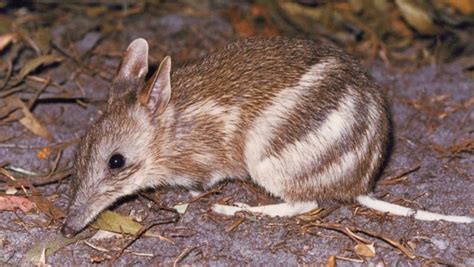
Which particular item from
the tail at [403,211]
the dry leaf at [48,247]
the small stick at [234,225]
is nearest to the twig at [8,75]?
the dry leaf at [48,247]

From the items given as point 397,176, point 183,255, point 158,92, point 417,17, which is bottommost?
point 397,176

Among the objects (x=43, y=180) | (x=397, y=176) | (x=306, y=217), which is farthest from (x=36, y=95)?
(x=397, y=176)

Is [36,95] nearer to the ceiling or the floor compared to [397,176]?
nearer to the ceiling

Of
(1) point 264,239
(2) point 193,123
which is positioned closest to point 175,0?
(2) point 193,123

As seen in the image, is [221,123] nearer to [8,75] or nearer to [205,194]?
[205,194]

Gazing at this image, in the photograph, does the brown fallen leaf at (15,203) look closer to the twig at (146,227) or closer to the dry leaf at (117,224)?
the dry leaf at (117,224)
